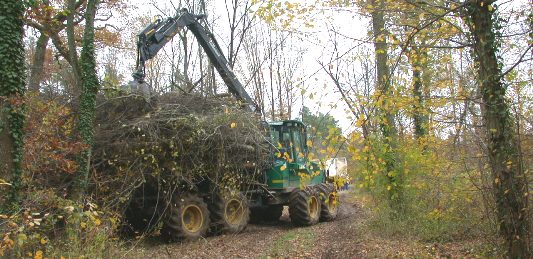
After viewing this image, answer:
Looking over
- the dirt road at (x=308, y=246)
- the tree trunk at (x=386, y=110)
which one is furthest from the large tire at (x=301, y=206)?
the tree trunk at (x=386, y=110)

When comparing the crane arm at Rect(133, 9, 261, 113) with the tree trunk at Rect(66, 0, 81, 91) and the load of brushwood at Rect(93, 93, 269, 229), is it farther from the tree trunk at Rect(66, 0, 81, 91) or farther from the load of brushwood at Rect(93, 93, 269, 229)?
the tree trunk at Rect(66, 0, 81, 91)

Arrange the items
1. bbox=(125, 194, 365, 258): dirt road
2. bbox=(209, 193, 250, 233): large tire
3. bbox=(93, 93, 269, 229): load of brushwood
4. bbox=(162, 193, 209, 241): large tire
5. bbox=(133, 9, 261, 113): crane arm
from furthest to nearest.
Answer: bbox=(209, 193, 250, 233): large tire < bbox=(133, 9, 261, 113): crane arm < bbox=(162, 193, 209, 241): large tire < bbox=(93, 93, 269, 229): load of brushwood < bbox=(125, 194, 365, 258): dirt road

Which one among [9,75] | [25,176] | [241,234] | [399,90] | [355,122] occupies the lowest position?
[241,234]

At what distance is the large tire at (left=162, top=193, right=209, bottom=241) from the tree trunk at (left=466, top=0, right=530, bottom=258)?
659 cm

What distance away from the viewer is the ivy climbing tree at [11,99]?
6855 millimetres

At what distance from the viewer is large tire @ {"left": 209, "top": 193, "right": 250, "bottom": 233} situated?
11523 millimetres

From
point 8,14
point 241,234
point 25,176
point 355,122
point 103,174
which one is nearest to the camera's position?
point 355,122

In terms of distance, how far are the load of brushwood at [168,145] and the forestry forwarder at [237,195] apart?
543mm

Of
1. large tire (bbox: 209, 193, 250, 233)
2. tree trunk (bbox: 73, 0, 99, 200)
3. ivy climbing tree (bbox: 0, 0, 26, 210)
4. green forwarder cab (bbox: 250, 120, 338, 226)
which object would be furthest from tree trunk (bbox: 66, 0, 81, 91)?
green forwarder cab (bbox: 250, 120, 338, 226)

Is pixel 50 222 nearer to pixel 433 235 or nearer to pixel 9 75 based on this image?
pixel 9 75

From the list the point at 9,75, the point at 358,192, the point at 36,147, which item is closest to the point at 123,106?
the point at 36,147

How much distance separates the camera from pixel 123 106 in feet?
33.1

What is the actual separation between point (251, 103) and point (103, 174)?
204 inches

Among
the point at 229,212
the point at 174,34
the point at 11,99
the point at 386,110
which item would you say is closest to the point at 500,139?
the point at 386,110
